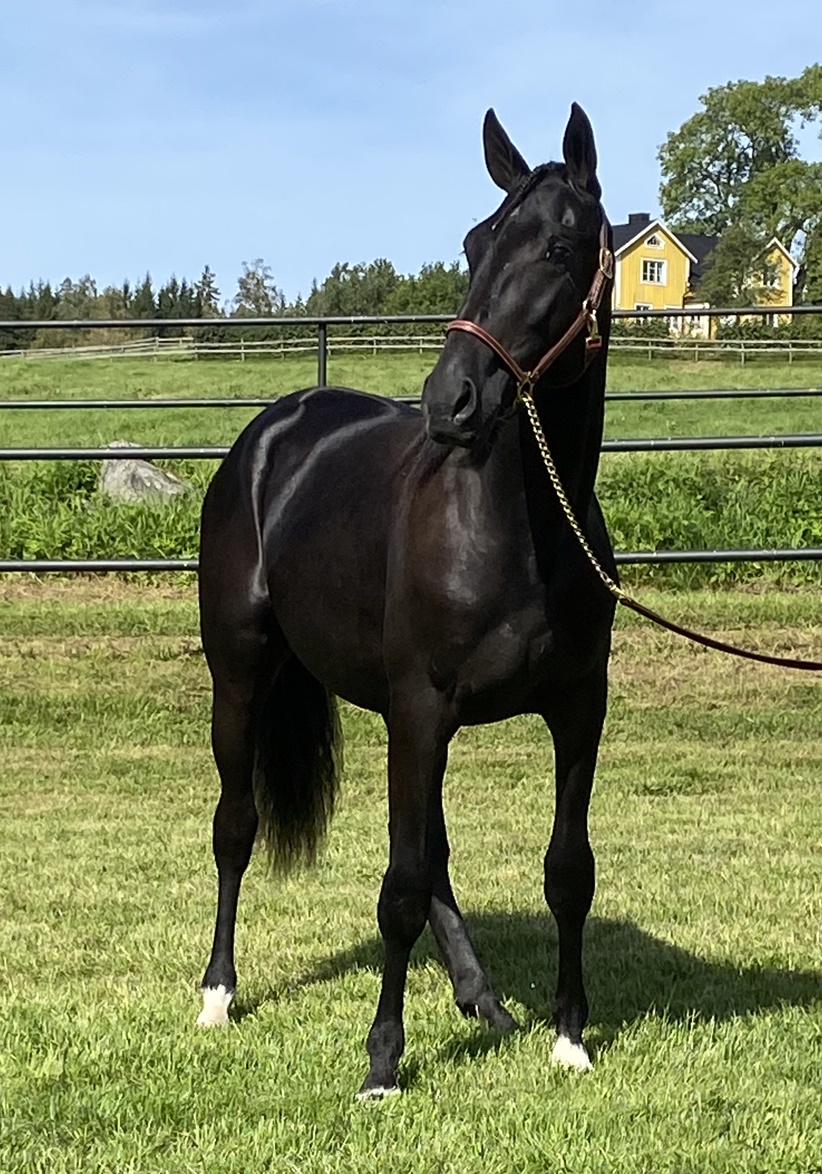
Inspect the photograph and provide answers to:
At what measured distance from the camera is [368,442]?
14.7 ft

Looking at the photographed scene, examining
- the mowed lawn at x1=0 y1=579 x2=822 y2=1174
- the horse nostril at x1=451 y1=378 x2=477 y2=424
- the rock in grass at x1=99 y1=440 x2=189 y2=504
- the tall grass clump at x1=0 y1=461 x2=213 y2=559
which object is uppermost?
the horse nostril at x1=451 y1=378 x2=477 y2=424

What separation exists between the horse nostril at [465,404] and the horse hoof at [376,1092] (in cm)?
163

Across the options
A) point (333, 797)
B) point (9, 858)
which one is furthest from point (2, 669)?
point (333, 797)

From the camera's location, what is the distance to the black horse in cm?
333

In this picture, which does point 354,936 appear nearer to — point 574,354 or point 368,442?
point 368,442

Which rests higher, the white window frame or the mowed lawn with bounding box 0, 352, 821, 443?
the white window frame

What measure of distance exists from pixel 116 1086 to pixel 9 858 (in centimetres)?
285

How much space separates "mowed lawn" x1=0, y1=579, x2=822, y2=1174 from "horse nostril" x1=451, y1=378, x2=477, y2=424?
1585 millimetres

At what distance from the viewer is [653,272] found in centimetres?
7562

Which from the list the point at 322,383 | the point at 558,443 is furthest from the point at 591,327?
the point at 322,383

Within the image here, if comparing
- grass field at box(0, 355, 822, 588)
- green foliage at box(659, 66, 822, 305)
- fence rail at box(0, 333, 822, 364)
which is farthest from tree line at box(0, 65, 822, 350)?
grass field at box(0, 355, 822, 588)

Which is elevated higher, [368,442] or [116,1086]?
[368,442]

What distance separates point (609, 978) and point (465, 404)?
226 centimetres

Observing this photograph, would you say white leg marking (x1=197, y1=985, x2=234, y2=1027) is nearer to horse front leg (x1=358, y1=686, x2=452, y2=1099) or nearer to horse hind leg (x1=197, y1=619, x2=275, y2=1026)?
horse hind leg (x1=197, y1=619, x2=275, y2=1026)
